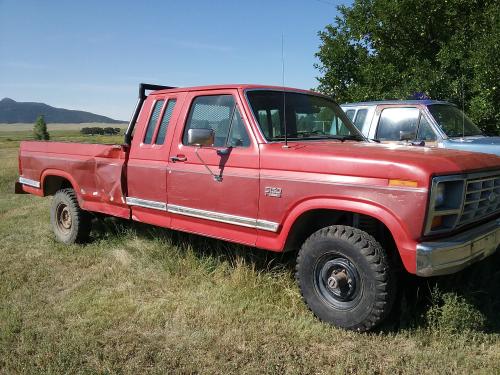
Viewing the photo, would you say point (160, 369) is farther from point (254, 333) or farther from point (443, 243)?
point (443, 243)

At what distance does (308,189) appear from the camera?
3719 millimetres

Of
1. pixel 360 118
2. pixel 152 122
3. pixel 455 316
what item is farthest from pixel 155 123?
pixel 360 118

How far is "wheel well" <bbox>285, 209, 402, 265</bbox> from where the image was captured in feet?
12.6

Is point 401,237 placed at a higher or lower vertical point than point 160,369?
higher

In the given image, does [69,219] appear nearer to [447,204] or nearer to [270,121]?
[270,121]

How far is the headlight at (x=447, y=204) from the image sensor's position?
326 centimetres

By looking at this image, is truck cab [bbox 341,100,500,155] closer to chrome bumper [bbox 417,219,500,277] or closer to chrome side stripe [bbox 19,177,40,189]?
chrome bumper [bbox 417,219,500,277]

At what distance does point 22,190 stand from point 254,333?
513 cm

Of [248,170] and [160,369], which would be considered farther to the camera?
[248,170]

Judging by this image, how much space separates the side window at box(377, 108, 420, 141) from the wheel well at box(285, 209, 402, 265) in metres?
3.85

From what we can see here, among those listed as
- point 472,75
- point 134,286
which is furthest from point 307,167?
point 472,75

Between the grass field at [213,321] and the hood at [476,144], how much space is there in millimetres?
2177

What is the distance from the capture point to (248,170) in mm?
4148

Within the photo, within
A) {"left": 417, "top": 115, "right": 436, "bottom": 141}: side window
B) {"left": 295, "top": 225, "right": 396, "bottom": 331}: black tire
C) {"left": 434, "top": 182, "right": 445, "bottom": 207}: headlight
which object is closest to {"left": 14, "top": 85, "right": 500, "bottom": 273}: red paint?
{"left": 434, "top": 182, "right": 445, "bottom": 207}: headlight
